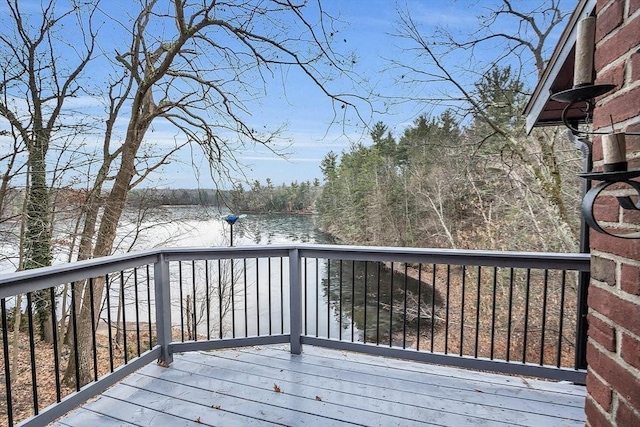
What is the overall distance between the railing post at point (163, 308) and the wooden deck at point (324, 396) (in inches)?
4.7

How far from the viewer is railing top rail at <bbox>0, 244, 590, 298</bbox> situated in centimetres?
186

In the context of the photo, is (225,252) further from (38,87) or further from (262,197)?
(38,87)

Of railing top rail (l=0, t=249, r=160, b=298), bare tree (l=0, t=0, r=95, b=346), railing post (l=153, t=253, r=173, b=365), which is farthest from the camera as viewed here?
bare tree (l=0, t=0, r=95, b=346)

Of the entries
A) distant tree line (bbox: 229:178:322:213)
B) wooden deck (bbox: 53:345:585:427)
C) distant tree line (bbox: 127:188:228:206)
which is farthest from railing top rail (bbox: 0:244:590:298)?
distant tree line (bbox: 127:188:228:206)

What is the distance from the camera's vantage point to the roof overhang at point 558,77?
151 cm

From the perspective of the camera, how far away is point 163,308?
2736 millimetres

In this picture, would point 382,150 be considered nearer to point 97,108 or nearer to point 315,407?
point 97,108

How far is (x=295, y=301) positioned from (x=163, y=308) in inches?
40.5

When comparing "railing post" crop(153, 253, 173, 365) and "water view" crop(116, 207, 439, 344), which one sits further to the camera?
"water view" crop(116, 207, 439, 344)

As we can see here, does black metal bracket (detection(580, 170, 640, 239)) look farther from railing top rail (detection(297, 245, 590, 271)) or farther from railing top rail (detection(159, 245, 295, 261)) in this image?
railing top rail (detection(159, 245, 295, 261))

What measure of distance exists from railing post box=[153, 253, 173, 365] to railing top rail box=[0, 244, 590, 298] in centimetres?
7

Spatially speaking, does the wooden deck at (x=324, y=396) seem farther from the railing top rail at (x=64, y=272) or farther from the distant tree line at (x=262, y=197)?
the distant tree line at (x=262, y=197)

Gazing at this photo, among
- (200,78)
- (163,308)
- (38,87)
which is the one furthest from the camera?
(200,78)

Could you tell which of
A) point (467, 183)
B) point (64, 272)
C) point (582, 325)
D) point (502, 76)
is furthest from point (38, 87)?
point (467, 183)
